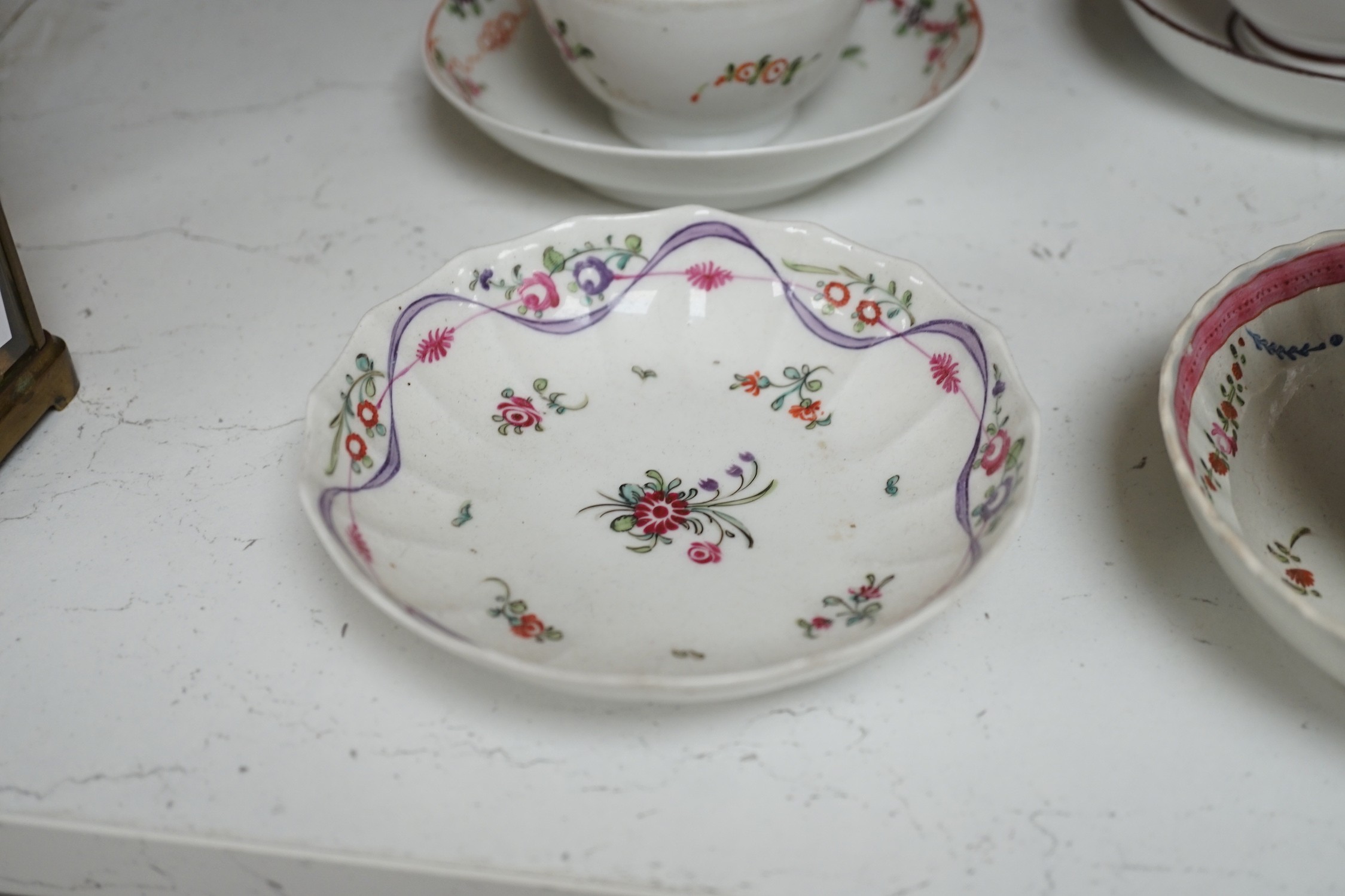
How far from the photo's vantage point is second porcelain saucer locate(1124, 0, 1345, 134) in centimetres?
72

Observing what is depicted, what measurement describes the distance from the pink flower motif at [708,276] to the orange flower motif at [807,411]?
A: 3.4 inches

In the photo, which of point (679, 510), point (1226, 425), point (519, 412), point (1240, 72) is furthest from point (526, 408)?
point (1240, 72)

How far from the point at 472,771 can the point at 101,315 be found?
43 centimetres

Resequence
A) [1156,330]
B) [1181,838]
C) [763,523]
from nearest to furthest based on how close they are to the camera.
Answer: [1181,838]
[763,523]
[1156,330]

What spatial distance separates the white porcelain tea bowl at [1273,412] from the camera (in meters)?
0.51

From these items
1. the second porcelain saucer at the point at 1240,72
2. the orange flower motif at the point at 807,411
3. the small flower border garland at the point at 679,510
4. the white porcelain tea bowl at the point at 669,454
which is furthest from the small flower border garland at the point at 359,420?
the second porcelain saucer at the point at 1240,72

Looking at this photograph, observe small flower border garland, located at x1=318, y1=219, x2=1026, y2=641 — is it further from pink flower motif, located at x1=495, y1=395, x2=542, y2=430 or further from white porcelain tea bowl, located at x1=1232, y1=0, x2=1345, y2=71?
white porcelain tea bowl, located at x1=1232, y1=0, x2=1345, y2=71

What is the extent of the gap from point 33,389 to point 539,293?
0.28 meters

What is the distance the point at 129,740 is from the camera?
1.64 ft

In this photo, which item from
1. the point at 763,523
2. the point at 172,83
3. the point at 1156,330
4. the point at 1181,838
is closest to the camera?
the point at 1181,838

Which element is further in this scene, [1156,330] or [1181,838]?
[1156,330]

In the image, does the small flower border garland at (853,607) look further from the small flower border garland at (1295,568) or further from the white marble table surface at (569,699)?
the small flower border garland at (1295,568)

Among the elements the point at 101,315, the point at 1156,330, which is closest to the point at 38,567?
the point at 101,315

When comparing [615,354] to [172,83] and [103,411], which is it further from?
[172,83]
